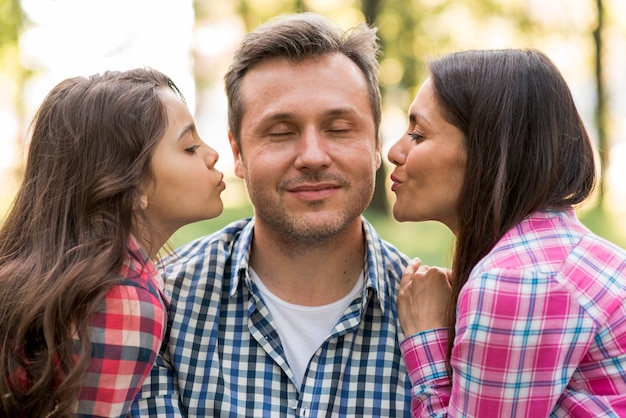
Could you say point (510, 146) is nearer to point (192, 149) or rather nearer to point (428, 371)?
point (428, 371)

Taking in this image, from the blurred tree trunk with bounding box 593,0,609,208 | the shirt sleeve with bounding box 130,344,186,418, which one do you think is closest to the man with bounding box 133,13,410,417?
the shirt sleeve with bounding box 130,344,186,418

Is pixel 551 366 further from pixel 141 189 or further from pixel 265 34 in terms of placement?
pixel 265 34

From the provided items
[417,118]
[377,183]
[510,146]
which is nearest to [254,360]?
[417,118]

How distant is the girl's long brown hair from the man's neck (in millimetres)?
674

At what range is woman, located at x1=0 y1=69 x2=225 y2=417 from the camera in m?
2.08

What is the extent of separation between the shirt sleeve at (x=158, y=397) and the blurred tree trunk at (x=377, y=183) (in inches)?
302

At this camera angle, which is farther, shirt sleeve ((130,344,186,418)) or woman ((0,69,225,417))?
shirt sleeve ((130,344,186,418))

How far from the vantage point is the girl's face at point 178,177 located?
98.1 inches

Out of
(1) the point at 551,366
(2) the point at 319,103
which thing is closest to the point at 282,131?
(2) the point at 319,103

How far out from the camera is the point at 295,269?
9.44 feet

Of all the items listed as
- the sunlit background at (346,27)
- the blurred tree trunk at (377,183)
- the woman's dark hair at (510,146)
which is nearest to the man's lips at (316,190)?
the woman's dark hair at (510,146)

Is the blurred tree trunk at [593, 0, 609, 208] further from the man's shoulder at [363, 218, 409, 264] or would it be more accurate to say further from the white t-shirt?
the white t-shirt

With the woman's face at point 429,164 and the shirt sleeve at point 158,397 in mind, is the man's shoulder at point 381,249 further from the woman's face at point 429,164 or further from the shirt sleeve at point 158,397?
the shirt sleeve at point 158,397

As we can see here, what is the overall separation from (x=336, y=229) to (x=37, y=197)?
40.6 inches
